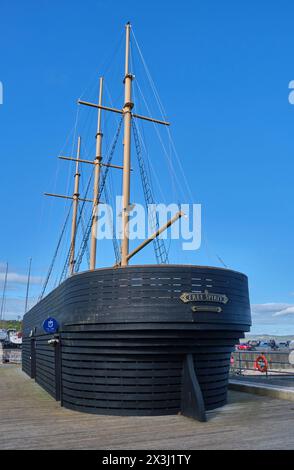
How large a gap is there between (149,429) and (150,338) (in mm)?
2149

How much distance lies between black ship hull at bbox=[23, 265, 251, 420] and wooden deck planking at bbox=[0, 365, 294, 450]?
0.45 metres

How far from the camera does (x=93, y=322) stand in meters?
10.8

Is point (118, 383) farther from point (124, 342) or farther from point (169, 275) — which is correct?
point (169, 275)

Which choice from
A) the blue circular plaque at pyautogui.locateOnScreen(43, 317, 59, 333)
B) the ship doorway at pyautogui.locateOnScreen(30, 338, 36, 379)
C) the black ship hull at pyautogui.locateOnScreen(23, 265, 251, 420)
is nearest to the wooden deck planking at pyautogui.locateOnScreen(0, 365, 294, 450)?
the black ship hull at pyautogui.locateOnScreen(23, 265, 251, 420)

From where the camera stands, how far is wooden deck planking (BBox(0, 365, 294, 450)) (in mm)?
7535

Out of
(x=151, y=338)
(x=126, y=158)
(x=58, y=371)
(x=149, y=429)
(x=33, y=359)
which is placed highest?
(x=126, y=158)

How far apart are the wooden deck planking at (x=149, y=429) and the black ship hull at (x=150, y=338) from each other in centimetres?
45

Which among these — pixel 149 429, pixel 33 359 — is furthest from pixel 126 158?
pixel 33 359

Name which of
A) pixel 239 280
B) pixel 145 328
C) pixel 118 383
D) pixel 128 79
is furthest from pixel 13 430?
pixel 128 79

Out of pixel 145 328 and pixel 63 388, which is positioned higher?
pixel 145 328

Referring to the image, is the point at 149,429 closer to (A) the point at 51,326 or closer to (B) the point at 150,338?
(B) the point at 150,338

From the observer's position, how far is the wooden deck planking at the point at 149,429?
7.54 m

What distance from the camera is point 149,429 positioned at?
8.77m

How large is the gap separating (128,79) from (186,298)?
862 centimetres
